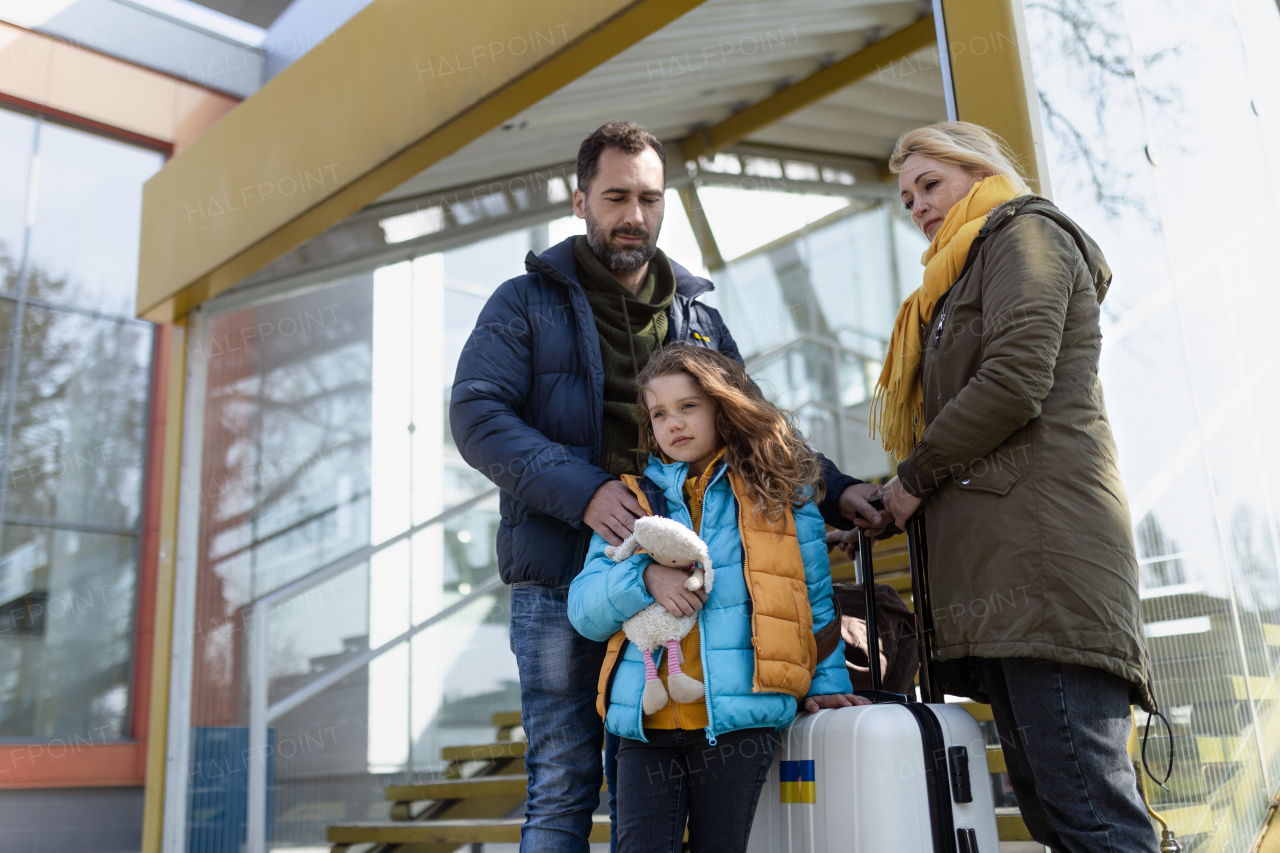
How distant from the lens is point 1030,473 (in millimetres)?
1539

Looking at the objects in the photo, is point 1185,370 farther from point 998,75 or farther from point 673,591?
point 673,591

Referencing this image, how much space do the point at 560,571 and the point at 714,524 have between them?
1.05 feet

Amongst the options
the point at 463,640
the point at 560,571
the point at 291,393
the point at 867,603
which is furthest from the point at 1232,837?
the point at 291,393

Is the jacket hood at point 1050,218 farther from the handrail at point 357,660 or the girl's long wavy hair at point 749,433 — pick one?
the handrail at point 357,660

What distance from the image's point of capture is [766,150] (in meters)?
6.73

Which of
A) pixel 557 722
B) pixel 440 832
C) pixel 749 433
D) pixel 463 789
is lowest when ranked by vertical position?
pixel 440 832

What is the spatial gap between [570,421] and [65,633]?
17.7ft

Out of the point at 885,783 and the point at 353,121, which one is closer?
the point at 885,783

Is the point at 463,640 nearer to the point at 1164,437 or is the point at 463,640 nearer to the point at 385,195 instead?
the point at 385,195

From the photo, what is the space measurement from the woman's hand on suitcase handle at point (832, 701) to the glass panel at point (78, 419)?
5.84 metres

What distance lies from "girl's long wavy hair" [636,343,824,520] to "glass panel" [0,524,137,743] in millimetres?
5459

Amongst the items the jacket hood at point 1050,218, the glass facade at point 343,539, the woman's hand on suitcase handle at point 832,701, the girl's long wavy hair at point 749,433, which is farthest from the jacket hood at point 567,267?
the glass facade at point 343,539

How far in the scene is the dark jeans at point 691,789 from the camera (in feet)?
5.34

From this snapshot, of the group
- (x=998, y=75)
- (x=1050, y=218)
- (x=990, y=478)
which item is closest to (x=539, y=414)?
(x=990, y=478)
